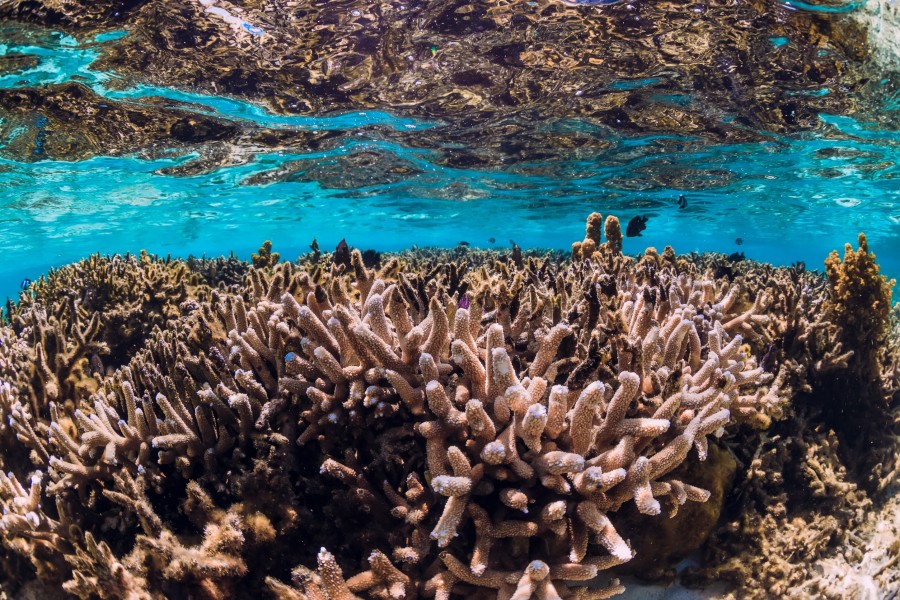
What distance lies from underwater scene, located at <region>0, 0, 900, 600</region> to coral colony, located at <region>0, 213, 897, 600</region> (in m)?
0.02

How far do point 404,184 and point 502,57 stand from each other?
1462cm

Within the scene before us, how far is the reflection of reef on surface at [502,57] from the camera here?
8.84 metres

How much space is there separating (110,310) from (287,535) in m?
4.92

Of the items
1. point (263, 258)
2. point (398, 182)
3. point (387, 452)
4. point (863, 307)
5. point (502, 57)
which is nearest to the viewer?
point (387, 452)

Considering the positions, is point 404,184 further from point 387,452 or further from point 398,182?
point 387,452

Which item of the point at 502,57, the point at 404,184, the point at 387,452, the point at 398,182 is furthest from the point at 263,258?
the point at 404,184

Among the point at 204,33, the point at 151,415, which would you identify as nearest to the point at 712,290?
the point at 151,415

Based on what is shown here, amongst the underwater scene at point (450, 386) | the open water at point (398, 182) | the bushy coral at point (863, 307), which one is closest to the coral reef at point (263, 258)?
the underwater scene at point (450, 386)

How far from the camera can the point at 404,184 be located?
984 inches

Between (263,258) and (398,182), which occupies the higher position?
(398,182)

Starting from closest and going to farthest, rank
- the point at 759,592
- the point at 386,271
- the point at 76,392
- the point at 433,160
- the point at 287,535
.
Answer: the point at 287,535 → the point at 759,592 → the point at 76,392 → the point at 386,271 → the point at 433,160

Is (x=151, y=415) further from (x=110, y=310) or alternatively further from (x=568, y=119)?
(x=568, y=119)

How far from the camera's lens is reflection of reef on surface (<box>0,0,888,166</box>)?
8.84m

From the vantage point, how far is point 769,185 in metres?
24.2
